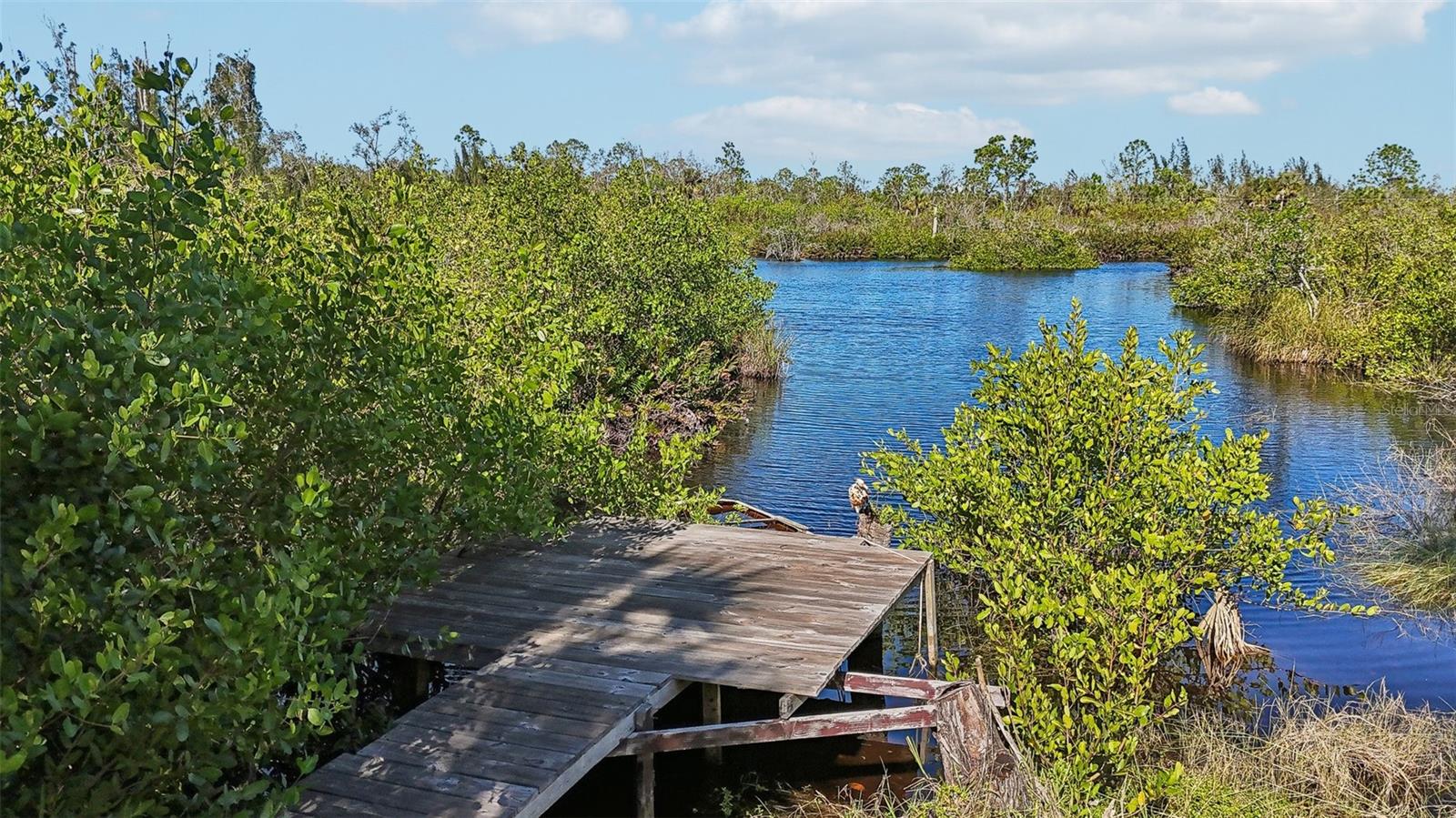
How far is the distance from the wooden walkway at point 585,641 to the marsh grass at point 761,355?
48.0ft

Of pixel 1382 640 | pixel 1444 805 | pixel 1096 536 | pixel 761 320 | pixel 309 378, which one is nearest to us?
pixel 309 378

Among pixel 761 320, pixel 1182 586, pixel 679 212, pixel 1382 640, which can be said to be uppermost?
pixel 679 212

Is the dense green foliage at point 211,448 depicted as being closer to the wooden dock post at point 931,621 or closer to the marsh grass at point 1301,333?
the wooden dock post at point 931,621

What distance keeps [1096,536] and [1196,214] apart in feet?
188

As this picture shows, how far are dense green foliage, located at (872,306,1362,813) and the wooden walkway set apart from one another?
985mm

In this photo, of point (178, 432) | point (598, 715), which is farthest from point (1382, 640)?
point (178, 432)

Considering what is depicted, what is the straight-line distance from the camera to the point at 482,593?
8.63m

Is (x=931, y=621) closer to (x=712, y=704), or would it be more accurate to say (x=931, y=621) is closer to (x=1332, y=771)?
(x=712, y=704)

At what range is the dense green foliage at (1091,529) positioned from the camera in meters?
7.72

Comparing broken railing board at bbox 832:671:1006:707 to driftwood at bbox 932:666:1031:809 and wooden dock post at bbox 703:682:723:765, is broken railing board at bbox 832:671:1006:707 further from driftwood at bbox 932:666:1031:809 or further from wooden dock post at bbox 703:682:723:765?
wooden dock post at bbox 703:682:723:765

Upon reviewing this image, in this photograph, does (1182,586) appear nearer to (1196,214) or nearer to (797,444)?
(797,444)

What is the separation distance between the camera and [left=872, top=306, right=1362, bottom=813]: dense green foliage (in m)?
7.72

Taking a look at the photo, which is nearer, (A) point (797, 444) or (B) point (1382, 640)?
(B) point (1382, 640)

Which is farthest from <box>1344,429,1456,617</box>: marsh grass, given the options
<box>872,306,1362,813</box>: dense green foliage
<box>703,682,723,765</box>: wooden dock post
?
<box>703,682,723,765</box>: wooden dock post
